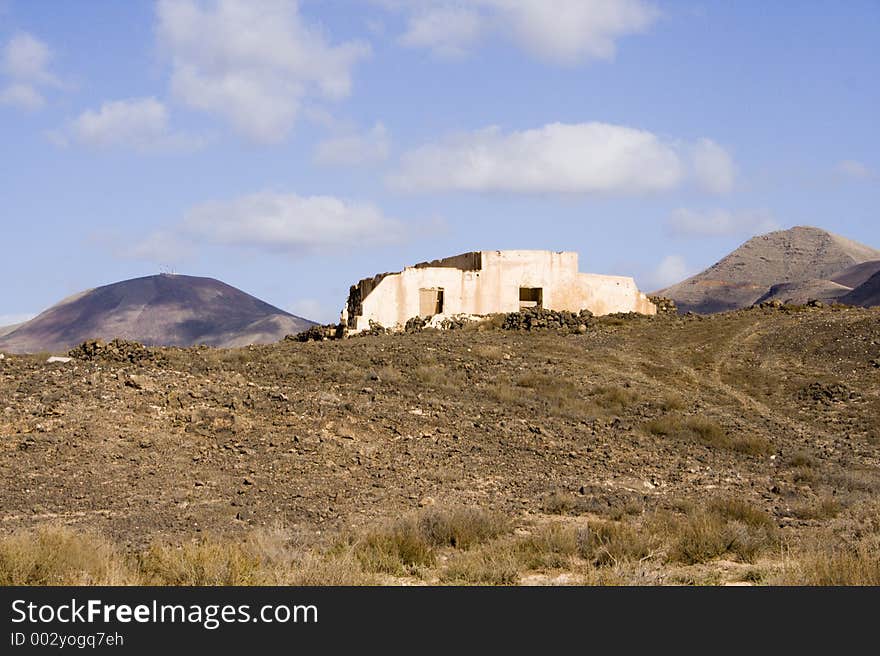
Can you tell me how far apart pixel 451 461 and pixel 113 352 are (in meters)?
11.1

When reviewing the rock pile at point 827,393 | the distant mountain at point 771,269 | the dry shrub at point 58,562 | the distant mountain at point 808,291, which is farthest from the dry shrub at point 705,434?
the distant mountain at point 771,269

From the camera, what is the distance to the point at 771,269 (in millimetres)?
125625

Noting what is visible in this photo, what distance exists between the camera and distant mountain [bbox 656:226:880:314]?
108456 mm

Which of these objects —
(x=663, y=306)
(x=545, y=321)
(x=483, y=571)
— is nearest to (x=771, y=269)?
(x=663, y=306)

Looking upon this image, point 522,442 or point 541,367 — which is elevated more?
point 541,367

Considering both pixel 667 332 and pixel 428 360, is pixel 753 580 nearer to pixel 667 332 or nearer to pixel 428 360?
pixel 428 360

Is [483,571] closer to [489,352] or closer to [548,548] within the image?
[548,548]

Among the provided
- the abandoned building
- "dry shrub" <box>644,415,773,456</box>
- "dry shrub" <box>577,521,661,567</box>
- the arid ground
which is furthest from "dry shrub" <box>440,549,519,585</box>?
the abandoned building

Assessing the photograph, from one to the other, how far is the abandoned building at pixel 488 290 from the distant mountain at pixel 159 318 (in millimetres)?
53432

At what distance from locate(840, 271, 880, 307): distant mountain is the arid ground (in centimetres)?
5857

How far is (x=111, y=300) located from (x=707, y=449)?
88653mm

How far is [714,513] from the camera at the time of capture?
502 inches

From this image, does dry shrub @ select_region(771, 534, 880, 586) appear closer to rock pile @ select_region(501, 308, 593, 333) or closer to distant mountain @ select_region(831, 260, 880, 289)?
rock pile @ select_region(501, 308, 593, 333)
